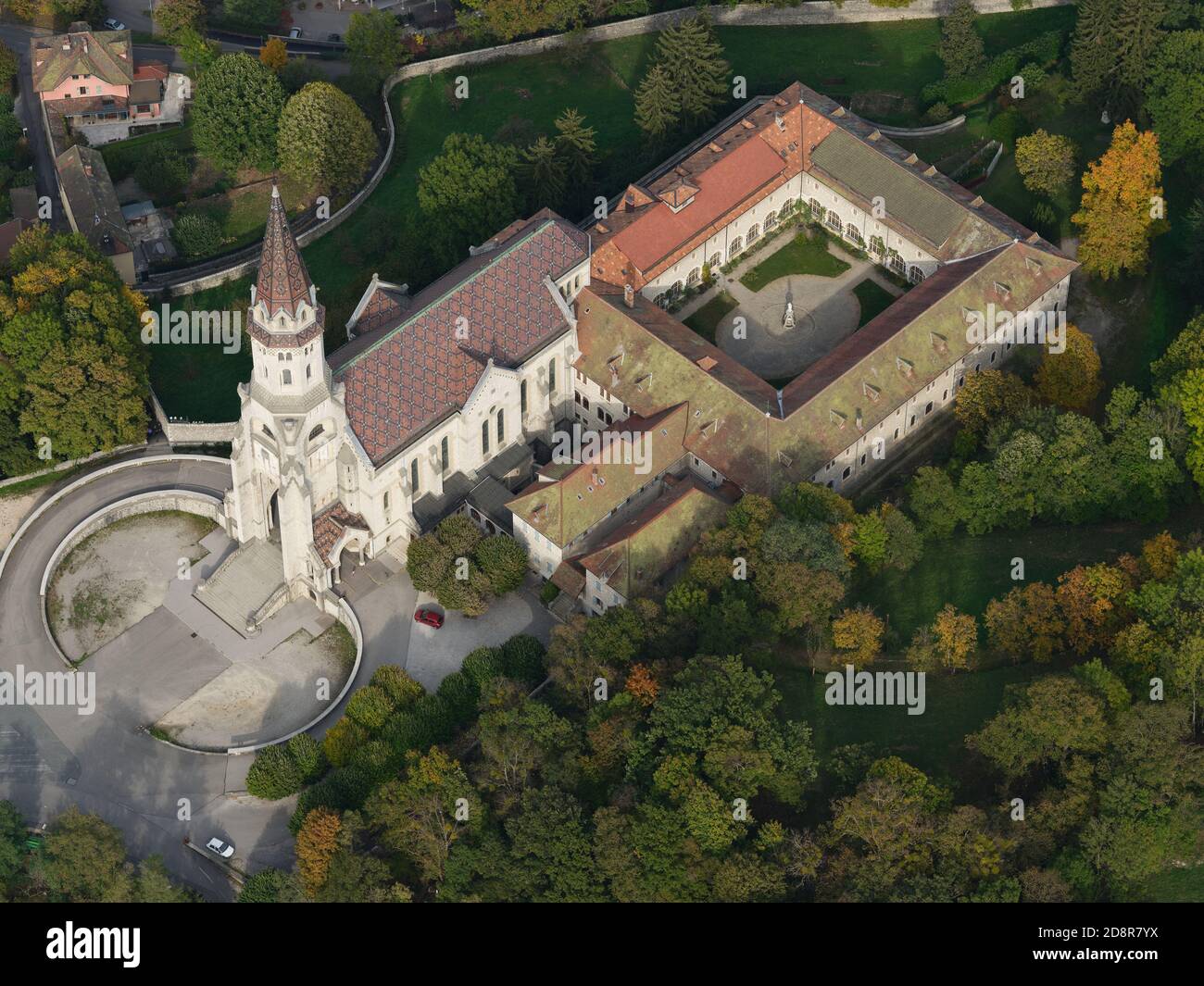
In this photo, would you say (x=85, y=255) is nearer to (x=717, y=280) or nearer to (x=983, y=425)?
(x=717, y=280)

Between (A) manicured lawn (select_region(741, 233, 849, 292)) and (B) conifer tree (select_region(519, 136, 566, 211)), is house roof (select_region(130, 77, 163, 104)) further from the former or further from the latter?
(A) manicured lawn (select_region(741, 233, 849, 292))

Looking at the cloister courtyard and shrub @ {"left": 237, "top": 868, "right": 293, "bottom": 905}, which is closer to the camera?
shrub @ {"left": 237, "top": 868, "right": 293, "bottom": 905}

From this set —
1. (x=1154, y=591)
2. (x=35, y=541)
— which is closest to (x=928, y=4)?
(x=1154, y=591)

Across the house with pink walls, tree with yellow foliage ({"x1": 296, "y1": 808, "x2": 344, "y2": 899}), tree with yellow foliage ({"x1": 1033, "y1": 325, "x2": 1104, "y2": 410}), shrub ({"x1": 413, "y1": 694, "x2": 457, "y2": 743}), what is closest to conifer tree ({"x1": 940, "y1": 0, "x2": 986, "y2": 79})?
tree with yellow foliage ({"x1": 1033, "y1": 325, "x2": 1104, "y2": 410})

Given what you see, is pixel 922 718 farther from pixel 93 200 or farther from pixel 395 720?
pixel 93 200

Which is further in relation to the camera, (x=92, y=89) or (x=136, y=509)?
(x=92, y=89)

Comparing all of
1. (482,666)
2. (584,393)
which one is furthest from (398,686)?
(584,393)
